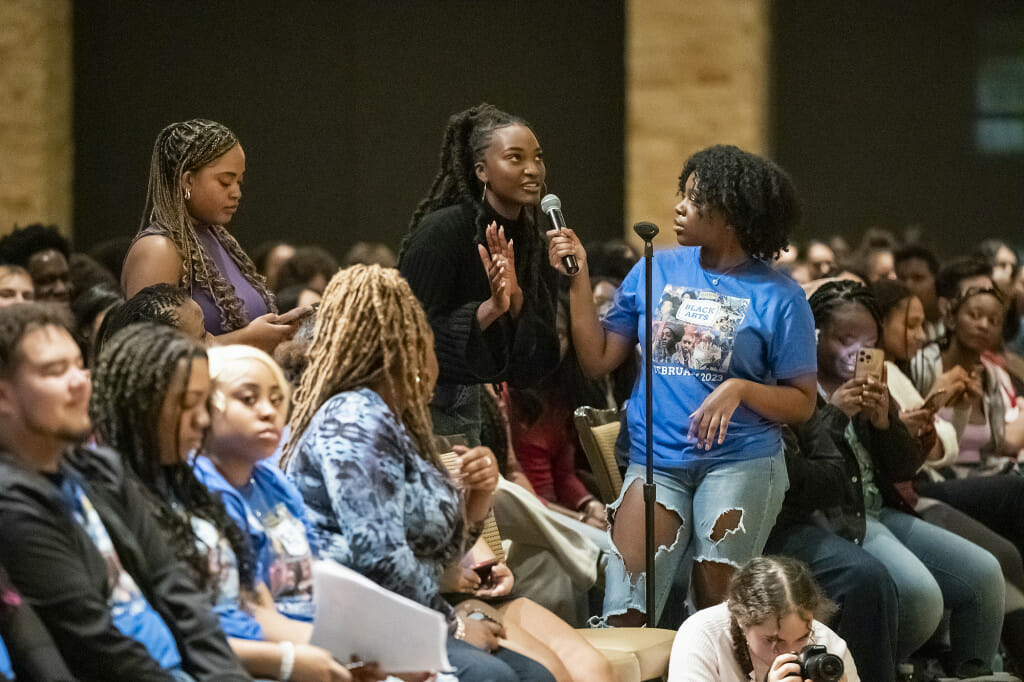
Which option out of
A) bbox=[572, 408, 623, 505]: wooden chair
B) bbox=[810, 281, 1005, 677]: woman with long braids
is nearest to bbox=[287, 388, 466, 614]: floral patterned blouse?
bbox=[572, 408, 623, 505]: wooden chair

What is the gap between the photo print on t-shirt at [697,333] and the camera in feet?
12.5

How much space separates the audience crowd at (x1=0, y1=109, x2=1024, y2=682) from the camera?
244 centimetres

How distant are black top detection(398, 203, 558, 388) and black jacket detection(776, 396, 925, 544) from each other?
0.79 metres

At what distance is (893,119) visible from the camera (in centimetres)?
1001

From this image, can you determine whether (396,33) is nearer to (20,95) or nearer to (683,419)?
(20,95)

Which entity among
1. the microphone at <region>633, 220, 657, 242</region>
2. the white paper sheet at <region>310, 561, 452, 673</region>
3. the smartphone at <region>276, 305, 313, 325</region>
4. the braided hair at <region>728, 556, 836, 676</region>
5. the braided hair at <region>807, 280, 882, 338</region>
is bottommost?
the braided hair at <region>728, 556, 836, 676</region>

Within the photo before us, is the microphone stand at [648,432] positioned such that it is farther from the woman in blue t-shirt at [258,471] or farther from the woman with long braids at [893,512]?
the woman in blue t-shirt at [258,471]

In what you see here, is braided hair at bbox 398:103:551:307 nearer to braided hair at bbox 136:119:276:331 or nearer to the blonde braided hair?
braided hair at bbox 136:119:276:331

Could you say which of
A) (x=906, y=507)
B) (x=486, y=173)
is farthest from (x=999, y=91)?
(x=486, y=173)

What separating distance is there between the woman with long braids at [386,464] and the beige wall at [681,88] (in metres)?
5.75

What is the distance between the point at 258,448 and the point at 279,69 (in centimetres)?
760

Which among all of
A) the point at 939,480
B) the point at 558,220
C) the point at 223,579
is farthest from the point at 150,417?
the point at 939,480

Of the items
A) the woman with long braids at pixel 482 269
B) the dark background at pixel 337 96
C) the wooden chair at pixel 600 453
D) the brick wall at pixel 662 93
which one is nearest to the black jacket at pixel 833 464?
the wooden chair at pixel 600 453

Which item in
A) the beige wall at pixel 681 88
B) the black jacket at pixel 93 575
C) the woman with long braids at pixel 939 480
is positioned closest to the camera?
the black jacket at pixel 93 575
